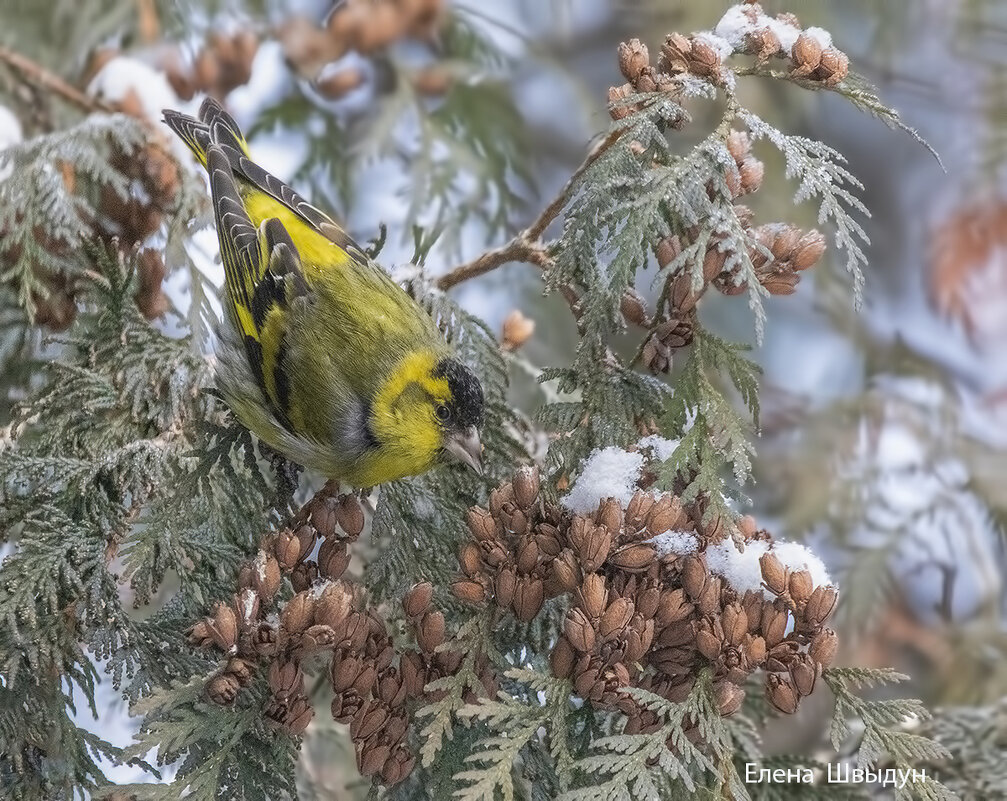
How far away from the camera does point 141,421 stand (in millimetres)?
2057

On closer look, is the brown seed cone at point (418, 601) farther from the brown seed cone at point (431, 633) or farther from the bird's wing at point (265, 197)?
Result: the bird's wing at point (265, 197)

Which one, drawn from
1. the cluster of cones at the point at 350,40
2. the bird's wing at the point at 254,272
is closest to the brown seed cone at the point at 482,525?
the bird's wing at the point at 254,272

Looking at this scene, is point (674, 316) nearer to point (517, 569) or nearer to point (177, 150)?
point (517, 569)

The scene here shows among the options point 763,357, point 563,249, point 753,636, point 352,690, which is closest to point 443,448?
point 563,249

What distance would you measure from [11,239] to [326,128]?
4.97 ft

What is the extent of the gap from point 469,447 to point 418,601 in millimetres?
495

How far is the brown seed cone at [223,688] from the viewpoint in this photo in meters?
1.46

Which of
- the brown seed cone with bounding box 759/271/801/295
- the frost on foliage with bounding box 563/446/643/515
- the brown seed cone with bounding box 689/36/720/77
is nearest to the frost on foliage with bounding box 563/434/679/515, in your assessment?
the frost on foliage with bounding box 563/446/643/515

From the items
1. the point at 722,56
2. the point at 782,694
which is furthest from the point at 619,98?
the point at 782,694

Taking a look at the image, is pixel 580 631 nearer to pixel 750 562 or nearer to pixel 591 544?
pixel 591 544

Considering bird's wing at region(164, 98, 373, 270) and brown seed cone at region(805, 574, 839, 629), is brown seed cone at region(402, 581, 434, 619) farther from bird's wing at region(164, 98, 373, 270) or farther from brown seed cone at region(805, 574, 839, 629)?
bird's wing at region(164, 98, 373, 270)

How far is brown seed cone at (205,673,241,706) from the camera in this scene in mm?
1460

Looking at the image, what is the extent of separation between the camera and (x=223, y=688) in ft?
4.79

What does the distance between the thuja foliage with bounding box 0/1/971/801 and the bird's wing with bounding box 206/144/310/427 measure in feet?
0.90
